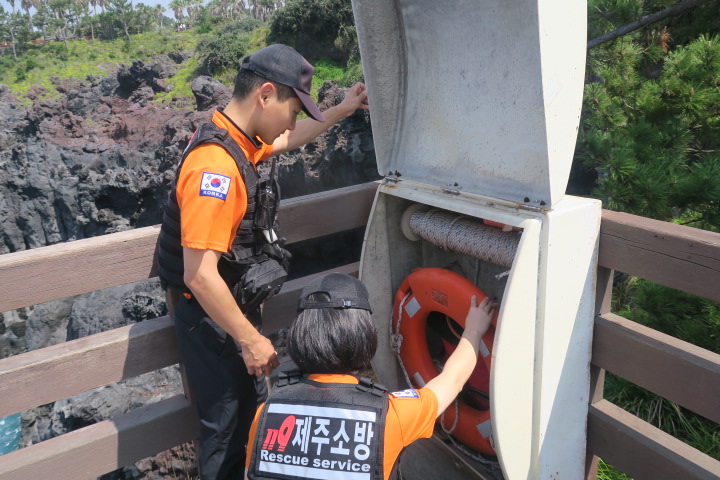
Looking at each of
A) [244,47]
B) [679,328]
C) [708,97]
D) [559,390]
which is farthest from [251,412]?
[244,47]

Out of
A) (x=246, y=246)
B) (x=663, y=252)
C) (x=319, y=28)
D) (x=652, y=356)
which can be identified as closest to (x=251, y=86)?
(x=246, y=246)

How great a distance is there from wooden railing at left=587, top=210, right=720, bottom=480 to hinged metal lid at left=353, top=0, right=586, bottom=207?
24cm

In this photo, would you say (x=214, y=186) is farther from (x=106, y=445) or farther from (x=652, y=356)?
(x=652, y=356)

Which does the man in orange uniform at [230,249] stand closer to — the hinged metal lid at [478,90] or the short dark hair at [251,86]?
the short dark hair at [251,86]

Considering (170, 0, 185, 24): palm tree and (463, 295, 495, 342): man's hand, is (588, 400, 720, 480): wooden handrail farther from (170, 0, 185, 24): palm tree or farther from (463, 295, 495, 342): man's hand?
(170, 0, 185, 24): palm tree

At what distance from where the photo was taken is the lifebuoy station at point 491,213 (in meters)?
1.46

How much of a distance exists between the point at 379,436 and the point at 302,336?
0.91 feet

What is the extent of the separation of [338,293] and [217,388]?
64 cm

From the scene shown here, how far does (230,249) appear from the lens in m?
1.61

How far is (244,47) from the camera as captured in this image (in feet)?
73.7

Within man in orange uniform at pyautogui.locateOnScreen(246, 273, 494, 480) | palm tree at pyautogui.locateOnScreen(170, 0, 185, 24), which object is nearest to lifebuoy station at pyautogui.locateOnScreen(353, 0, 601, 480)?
man in orange uniform at pyautogui.locateOnScreen(246, 273, 494, 480)

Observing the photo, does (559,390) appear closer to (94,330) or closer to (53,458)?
(53,458)

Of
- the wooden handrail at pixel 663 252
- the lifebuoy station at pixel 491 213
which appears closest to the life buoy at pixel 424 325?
the lifebuoy station at pixel 491 213

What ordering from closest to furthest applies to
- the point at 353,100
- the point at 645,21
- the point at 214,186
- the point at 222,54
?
1. the point at 214,186
2. the point at 353,100
3. the point at 645,21
4. the point at 222,54
